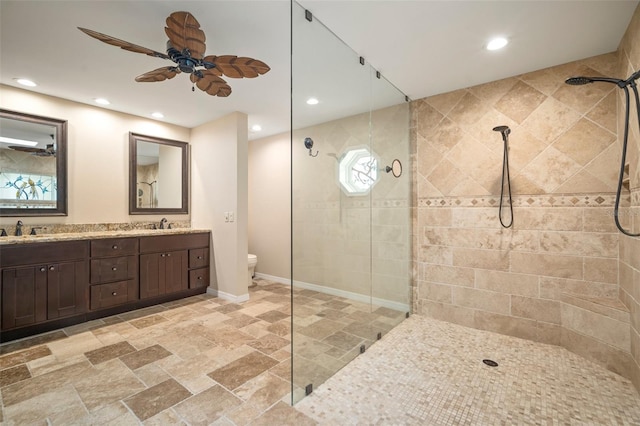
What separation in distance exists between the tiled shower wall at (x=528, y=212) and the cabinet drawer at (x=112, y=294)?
3.21m

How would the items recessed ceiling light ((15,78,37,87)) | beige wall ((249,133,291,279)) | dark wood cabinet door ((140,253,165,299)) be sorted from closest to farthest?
recessed ceiling light ((15,78,37,87)) → dark wood cabinet door ((140,253,165,299)) → beige wall ((249,133,291,279))

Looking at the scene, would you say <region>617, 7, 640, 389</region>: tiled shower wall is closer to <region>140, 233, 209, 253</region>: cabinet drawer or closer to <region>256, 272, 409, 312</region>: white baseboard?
<region>256, 272, 409, 312</region>: white baseboard

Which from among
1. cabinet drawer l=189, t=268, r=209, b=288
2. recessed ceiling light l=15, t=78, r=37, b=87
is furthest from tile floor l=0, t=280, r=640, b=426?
recessed ceiling light l=15, t=78, r=37, b=87

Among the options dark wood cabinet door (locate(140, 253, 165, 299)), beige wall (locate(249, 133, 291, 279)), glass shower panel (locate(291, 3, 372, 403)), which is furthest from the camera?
beige wall (locate(249, 133, 291, 279))

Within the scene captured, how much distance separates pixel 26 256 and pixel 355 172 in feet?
9.86

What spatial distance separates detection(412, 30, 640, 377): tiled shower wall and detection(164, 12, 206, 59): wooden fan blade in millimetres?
2277

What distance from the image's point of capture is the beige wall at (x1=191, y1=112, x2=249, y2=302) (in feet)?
11.6

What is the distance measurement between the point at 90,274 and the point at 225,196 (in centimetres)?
162

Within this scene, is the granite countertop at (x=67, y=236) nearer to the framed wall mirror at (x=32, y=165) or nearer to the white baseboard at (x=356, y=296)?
the framed wall mirror at (x=32, y=165)

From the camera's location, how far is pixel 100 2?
1.71m

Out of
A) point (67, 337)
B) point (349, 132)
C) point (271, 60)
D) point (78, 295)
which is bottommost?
point (67, 337)

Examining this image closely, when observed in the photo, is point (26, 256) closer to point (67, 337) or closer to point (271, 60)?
point (67, 337)

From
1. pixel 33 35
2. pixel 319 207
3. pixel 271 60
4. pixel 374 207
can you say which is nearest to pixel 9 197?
pixel 33 35

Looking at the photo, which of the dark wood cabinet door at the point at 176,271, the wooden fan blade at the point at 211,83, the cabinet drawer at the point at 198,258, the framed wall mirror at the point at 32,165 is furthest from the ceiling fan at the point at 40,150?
the wooden fan blade at the point at 211,83
